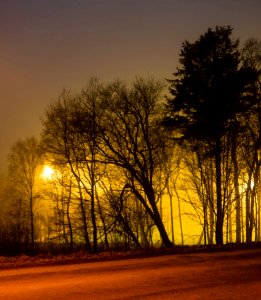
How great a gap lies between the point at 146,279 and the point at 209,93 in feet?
51.8

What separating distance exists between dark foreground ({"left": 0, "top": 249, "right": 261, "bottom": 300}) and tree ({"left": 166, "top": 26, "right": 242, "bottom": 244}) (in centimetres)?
1058

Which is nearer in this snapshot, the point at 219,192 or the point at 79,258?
the point at 79,258

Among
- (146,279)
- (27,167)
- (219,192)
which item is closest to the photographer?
(146,279)

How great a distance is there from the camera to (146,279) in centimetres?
1095

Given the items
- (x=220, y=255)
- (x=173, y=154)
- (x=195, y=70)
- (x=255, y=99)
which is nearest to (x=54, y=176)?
(x=173, y=154)

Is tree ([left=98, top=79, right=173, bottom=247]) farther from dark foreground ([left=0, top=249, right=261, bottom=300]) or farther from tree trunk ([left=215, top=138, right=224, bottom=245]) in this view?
dark foreground ([left=0, top=249, right=261, bottom=300])

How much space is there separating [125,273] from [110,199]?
15.6 metres

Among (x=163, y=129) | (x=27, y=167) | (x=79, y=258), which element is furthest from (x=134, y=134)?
(x=27, y=167)

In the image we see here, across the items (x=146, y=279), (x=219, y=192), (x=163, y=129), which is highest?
(x=163, y=129)

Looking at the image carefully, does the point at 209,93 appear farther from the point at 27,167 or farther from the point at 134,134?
the point at 27,167

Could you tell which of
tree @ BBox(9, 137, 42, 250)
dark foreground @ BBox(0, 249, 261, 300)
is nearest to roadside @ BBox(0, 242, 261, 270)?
dark foreground @ BBox(0, 249, 261, 300)

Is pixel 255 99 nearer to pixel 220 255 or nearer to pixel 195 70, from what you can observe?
pixel 195 70

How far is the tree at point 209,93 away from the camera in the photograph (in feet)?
79.9

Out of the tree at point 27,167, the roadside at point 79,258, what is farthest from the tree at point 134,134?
the tree at point 27,167
